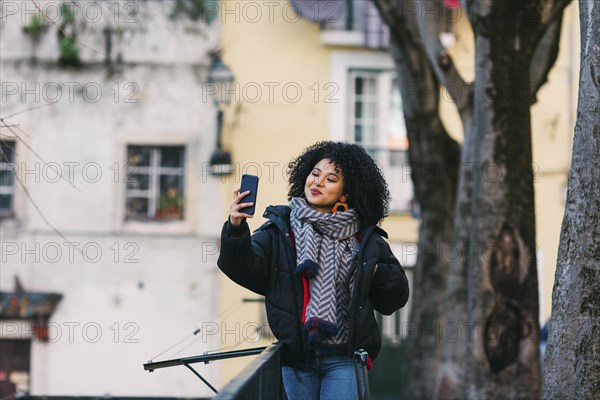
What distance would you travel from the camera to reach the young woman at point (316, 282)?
6.47m

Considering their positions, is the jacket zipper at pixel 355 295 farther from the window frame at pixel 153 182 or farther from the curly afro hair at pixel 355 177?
the window frame at pixel 153 182

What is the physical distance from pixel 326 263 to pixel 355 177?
648 millimetres

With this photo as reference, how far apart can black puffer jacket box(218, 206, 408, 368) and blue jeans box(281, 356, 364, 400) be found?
0.06 metres

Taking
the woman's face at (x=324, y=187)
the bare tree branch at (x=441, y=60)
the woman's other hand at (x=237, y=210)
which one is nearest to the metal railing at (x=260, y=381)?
the woman's other hand at (x=237, y=210)

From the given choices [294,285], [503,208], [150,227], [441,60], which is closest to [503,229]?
[503,208]

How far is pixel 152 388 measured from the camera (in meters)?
24.9

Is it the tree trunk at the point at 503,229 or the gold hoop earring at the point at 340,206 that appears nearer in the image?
the gold hoop earring at the point at 340,206

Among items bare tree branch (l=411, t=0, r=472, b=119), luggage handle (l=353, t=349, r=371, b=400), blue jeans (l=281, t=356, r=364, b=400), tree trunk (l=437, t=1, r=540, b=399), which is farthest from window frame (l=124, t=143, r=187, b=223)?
luggage handle (l=353, t=349, r=371, b=400)

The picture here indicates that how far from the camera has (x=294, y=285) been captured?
21.7 ft

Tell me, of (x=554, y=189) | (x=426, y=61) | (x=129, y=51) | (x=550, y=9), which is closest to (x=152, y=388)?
(x=129, y=51)

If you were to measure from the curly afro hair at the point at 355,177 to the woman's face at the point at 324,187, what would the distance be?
0.15ft

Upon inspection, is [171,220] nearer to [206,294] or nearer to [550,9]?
[206,294]

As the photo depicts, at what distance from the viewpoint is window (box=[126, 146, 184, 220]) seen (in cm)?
2572

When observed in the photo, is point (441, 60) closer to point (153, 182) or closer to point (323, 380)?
point (323, 380)
